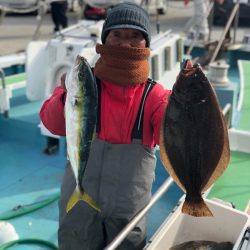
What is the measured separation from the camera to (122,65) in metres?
2.43

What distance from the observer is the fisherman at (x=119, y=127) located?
2.46 m

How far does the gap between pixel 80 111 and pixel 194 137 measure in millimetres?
576

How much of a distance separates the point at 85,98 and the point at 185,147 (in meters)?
0.55

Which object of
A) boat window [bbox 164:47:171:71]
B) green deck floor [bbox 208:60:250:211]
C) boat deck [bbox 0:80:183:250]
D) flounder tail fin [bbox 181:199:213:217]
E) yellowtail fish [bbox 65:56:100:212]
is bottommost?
boat deck [bbox 0:80:183:250]

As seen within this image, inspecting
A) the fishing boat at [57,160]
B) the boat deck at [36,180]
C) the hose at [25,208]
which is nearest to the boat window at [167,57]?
the fishing boat at [57,160]

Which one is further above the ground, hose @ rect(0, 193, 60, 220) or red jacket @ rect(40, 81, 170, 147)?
red jacket @ rect(40, 81, 170, 147)

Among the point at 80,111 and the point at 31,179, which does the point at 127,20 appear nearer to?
the point at 80,111

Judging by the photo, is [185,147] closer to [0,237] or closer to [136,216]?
[136,216]

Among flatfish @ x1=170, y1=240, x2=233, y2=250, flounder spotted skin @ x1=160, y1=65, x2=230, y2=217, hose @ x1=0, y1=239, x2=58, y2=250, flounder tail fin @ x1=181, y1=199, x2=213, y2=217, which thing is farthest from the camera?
hose @ x1=0, y1=239, x2=58, y2=250

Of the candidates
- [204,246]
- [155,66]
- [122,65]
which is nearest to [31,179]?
[155,66]

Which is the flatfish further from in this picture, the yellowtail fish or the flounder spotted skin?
the yellowtail fish

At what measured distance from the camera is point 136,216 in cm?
259

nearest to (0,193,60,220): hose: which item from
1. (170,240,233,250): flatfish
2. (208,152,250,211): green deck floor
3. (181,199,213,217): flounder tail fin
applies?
(208,152,250,211): green deck floor

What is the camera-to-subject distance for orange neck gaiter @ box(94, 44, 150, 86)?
7.89 feet
